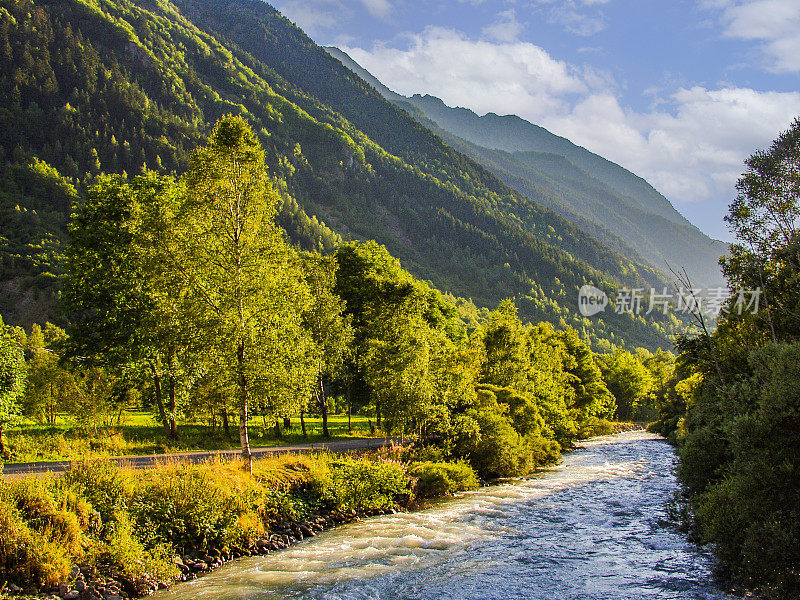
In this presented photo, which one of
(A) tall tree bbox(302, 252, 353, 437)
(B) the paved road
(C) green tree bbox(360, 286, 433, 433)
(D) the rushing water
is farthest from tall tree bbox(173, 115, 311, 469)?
(A) tall tree bbox(302, 252, 353, 437)

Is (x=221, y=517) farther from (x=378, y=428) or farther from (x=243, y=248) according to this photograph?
(x=378, y=428)

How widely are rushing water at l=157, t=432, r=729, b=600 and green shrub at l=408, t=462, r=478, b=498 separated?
4.25 ft

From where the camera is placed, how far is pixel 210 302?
22.7 metres

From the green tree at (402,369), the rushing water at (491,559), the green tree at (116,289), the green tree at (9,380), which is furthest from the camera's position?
the green tree at (402,369)

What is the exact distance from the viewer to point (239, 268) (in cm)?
2338

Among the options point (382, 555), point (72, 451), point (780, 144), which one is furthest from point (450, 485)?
point (780, 144)

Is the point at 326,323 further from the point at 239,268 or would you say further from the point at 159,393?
the point at 239,268

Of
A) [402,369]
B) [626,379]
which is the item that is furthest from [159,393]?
[626,379]

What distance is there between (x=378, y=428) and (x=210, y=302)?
27.3 m

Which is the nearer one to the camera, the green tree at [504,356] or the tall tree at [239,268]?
the tall tree at [239,268]

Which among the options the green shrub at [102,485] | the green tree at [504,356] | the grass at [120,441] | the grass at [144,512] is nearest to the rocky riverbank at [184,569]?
the grass at [144,512]

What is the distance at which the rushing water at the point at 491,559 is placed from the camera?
51.8 ft

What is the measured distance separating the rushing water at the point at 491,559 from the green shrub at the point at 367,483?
1.26 metres

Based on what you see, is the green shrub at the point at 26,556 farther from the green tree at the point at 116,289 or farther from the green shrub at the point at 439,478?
the green shrub at the point at 439,478
